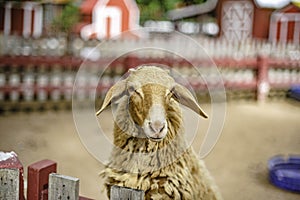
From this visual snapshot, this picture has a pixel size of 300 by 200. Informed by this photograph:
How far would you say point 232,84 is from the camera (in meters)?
9.41

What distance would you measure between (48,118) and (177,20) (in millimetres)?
12802

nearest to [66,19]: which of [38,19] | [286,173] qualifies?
[38,19]

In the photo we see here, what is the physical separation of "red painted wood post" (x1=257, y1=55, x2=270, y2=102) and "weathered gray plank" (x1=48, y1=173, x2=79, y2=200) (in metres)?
8.18

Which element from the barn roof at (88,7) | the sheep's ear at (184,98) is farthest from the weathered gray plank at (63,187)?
the barn roof at (88,7)

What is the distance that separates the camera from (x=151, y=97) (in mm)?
1743

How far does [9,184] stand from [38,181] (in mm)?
96

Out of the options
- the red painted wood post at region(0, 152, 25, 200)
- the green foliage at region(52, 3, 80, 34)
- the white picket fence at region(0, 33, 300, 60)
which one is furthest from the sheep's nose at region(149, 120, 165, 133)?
the green foliage at region(52, 3, 80, 34)

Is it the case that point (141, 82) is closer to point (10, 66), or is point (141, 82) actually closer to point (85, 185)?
point (85, 185)

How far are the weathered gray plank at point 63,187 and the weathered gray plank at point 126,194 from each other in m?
0.13

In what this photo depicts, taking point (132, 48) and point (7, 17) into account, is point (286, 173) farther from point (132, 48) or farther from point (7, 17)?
point (7, 17)

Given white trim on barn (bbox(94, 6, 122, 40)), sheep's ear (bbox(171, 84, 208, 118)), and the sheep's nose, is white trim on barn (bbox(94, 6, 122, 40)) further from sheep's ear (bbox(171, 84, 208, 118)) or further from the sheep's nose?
the sheep's nose

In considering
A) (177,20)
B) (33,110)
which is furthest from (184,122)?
(177,20)

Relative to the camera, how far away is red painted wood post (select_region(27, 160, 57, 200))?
170cm

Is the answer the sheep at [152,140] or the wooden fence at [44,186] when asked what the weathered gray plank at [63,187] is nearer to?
the wooden fence at [44,186]
